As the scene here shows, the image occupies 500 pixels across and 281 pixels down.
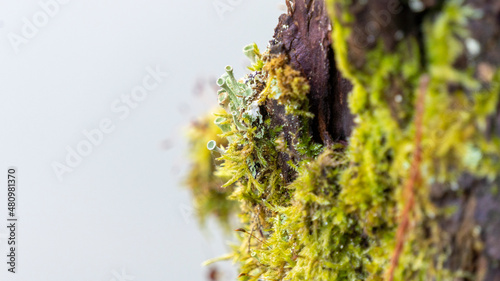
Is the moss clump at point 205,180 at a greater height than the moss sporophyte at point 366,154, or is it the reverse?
the moss clump at point 205,180

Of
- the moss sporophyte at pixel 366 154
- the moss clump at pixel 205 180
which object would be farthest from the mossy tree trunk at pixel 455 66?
the moss clump at pixel 205 180

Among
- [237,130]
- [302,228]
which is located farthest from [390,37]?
[237,130]

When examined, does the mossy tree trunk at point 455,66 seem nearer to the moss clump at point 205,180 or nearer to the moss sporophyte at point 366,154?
the moss sporophyte at point 366,154

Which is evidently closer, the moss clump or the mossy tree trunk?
the mossy tree trunk

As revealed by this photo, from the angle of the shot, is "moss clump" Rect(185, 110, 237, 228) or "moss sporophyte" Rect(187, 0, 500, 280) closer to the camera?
"moss sporophyte" Rect(187, 0, 500, 280)

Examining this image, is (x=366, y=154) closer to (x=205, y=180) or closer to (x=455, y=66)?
(x=455, y=66)

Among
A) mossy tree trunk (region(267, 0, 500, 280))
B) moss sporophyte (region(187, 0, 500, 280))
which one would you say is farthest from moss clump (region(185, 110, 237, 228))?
mossy tree trunk (region(267, 0, 500, 280))

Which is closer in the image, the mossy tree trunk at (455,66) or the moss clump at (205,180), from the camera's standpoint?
the mossy tree trunk at (455,66)

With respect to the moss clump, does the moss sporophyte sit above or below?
below

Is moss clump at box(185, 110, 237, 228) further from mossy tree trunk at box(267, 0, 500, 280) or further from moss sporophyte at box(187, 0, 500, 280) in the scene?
mossy tree trunk at box(267, 0, 500, 280)
